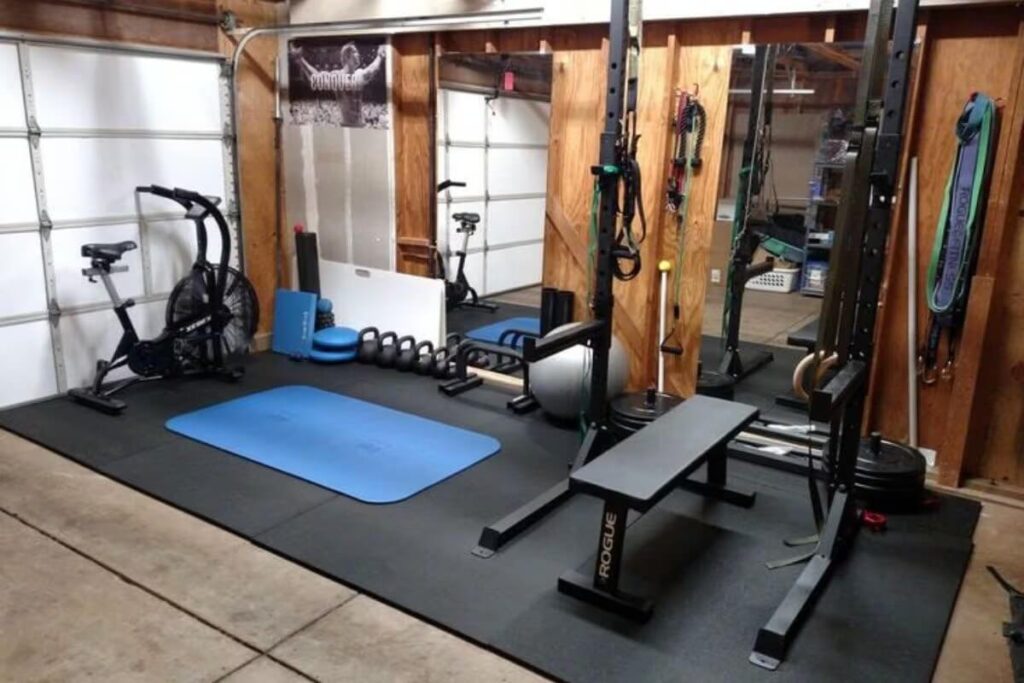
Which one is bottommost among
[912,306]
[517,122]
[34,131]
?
[912,306]

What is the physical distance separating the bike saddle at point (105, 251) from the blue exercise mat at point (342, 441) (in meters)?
1.08

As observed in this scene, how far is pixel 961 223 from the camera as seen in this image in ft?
11.7

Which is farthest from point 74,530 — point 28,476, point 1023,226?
point 1023,226

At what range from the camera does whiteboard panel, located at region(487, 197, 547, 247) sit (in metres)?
7.47

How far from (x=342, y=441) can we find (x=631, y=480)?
2.11 m

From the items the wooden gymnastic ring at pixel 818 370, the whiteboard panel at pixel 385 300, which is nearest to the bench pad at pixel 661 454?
the wooden gymnastic ring at pixel 818 370

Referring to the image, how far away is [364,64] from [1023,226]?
13.9 feet

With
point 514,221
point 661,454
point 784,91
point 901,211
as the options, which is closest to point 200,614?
point 661,454

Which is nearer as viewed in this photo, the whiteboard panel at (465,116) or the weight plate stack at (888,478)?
the weight plate stack at (888,478)

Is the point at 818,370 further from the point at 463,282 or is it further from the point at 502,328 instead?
the point at 463,282

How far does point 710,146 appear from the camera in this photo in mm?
4273

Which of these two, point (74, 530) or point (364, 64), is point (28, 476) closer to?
point (74, 530)

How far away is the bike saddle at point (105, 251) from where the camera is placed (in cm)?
454

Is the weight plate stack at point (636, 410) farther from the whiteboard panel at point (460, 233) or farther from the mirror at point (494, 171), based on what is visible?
the whiteboard panel at point (460, 233)
